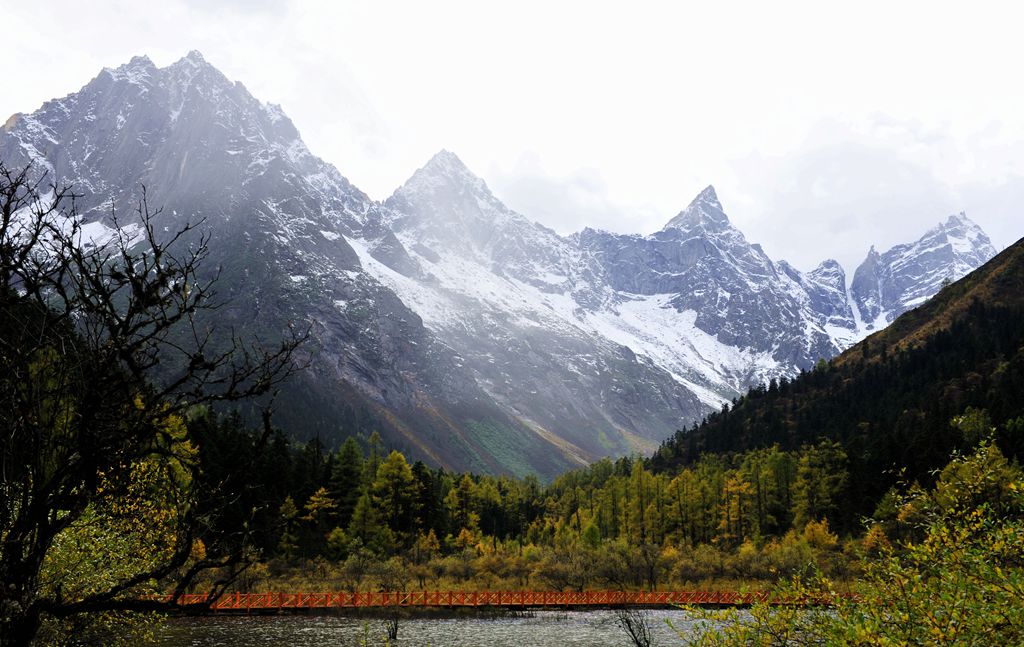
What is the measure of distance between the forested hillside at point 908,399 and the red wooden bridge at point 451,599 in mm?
32865

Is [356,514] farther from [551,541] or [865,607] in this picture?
[865,607]

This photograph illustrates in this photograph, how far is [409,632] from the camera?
5616cm

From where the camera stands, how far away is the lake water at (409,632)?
162ft

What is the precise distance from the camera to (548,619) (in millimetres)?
68562

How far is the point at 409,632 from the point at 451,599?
1891 centimetres

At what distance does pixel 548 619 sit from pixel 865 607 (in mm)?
61700

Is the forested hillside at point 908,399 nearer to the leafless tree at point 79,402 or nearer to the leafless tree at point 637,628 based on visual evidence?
the leafless tree at point 637,628

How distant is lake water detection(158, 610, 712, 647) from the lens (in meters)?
49.5

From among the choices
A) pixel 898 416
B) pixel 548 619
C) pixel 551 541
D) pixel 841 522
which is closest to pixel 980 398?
pixel 898 416

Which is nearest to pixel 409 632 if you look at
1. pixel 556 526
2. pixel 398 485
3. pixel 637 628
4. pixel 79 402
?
pixel 637 628

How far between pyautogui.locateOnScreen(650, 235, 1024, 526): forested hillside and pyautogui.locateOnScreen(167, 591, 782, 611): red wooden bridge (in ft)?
108

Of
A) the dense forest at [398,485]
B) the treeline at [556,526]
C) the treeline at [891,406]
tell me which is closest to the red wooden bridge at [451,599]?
the dense forest at [398,485]

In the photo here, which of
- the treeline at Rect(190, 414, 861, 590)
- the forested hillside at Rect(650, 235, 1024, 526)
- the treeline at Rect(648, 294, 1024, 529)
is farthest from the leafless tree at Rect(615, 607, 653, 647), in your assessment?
the forested hillside at Rect(650, 235, 1024, 526)

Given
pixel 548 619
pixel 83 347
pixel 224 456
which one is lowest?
pixel 548 619
